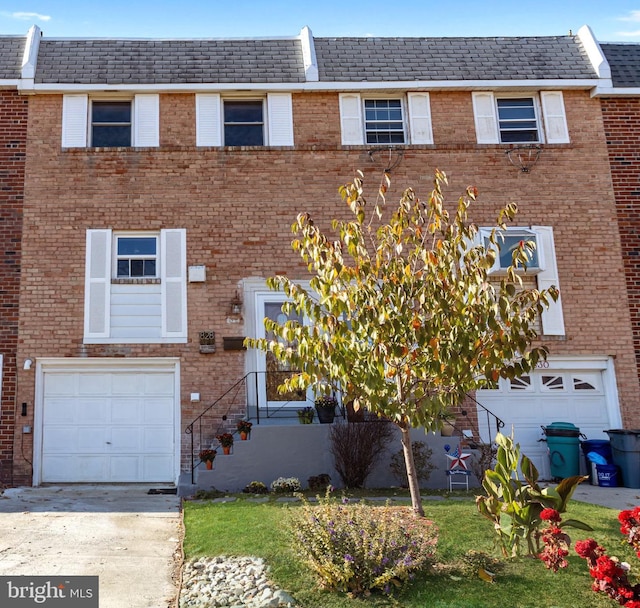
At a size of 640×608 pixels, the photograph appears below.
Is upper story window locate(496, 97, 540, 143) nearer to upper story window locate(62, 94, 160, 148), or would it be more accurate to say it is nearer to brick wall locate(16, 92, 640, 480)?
brick wall locate(16, 92, 640, 480)

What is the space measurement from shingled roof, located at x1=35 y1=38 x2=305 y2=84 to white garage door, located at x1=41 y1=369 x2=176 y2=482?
219 inches

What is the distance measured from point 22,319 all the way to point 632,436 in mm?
10397

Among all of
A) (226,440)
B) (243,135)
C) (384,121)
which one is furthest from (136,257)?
(384,121)

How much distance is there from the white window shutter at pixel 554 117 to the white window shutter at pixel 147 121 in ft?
24.4

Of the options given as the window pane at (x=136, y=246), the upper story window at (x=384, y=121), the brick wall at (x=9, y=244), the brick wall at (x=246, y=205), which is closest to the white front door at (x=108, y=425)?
the brick wall at (x=246, y=205)

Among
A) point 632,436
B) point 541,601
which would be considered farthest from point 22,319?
point 632,436

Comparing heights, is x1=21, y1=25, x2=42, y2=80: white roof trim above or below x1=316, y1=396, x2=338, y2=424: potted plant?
above

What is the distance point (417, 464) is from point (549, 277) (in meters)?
4.41

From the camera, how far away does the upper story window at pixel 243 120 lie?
12633 millimetres

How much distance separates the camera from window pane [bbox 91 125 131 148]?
1266 centimetres

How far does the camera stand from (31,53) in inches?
496

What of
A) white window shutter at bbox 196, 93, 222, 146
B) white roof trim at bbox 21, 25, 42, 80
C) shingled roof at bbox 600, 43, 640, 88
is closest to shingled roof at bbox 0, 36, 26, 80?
white roof trim at bbox 21, 25, 42, 80

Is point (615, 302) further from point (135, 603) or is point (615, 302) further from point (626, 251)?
point (135, 603)

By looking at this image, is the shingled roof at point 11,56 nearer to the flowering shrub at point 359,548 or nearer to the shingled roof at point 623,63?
the flowering shrub at point 359,548
